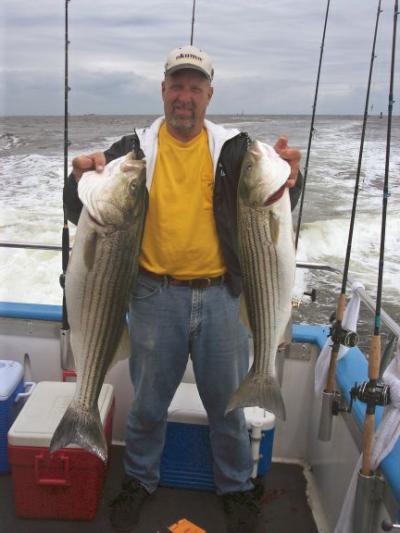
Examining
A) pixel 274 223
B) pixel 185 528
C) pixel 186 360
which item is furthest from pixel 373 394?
pixel 185 528

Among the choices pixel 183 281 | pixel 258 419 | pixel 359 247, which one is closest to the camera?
pixel 183 281

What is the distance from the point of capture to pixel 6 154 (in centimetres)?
2438

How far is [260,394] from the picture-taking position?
241 cm

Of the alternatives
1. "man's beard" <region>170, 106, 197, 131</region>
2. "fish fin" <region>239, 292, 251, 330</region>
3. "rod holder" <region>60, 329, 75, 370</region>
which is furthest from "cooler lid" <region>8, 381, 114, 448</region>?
"man's beard" <region>170, 106, 197, 131</region>

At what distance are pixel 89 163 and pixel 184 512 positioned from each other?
→ 2057 millimetres

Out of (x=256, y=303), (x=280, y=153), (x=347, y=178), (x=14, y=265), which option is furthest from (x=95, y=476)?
(x=347, y=178)

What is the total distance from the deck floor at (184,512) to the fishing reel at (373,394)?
1.19 m

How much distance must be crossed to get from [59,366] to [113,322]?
1.63 metres

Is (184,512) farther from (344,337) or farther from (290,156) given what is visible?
(290,156)

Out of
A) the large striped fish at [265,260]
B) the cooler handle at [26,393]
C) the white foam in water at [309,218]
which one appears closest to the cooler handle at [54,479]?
the cooler handle at [26,393]

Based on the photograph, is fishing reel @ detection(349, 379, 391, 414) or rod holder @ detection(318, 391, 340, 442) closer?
fishing reel @ detection(349, 379, 391, 414)

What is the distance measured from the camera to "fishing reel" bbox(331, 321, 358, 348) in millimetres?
2807

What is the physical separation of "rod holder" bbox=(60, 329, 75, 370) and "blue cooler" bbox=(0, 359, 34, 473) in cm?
27

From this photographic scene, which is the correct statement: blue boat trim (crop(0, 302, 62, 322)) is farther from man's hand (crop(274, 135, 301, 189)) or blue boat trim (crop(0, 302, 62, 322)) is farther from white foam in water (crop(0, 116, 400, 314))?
white foam in water (crop(0, 116, 400, 314))
